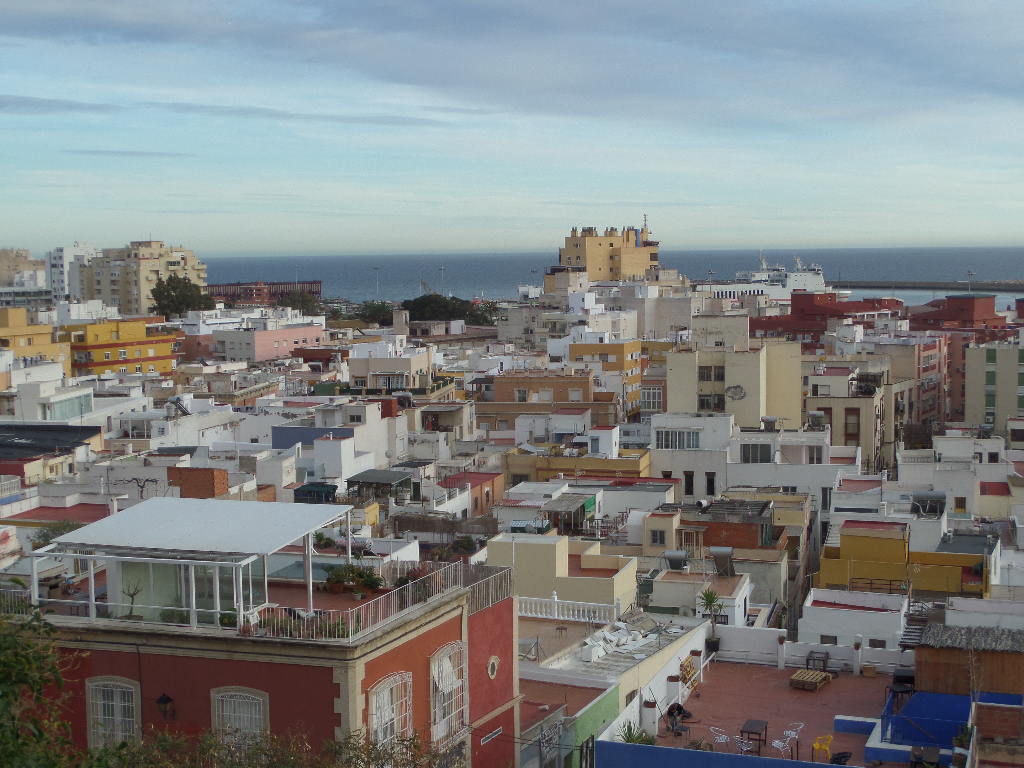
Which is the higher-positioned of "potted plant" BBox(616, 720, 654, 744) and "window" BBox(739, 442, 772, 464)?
"window" BBox(739, 442, 772, 464)

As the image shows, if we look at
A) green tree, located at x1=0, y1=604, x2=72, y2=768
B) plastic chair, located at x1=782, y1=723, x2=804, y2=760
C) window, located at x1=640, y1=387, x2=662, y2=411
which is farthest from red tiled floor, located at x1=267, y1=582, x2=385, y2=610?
window, located at x1=640, y1=387, x2=662, y2=411

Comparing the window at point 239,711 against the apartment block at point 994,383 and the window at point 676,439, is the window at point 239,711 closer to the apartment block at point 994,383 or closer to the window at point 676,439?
the window at point 676,439

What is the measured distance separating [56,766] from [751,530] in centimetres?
1770

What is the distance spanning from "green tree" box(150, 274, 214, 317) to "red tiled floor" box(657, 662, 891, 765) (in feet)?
282

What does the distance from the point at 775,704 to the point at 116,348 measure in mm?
54217

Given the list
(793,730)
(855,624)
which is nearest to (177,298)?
(855,624)

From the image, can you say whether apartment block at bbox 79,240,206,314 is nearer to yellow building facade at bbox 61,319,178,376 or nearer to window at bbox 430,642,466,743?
yellow building facade at bbox 61,319,178,376

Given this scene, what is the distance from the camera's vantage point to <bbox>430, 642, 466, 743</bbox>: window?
37.6 feet

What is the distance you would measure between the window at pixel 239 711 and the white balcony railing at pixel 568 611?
7111mm

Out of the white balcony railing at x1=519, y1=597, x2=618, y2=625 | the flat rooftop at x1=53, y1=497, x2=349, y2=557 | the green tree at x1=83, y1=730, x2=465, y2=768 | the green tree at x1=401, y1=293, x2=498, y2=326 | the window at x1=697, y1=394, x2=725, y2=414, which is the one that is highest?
the flat rooftop at x1=53, y1=497, x2=349, y2=557

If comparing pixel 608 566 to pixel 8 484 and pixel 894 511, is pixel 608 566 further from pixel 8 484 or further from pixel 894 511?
pixel 8 484

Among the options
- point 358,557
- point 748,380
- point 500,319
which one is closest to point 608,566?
point 358,557

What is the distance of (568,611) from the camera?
17516mm

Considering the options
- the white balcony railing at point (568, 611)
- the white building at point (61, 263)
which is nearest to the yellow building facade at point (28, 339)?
the white balcony railing at point (568, 611)
